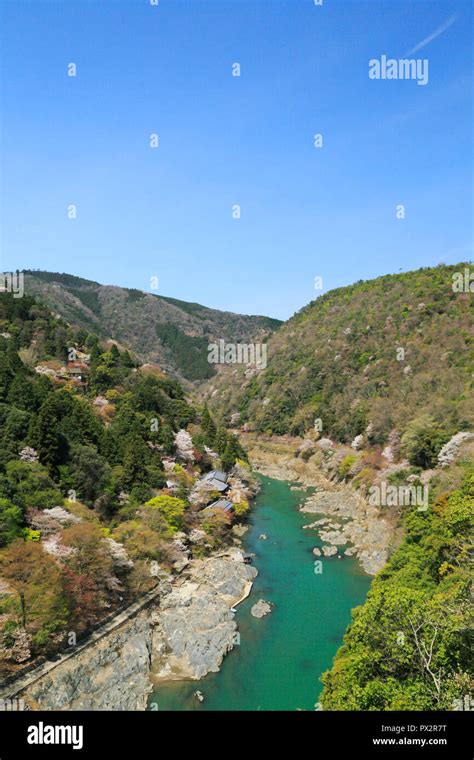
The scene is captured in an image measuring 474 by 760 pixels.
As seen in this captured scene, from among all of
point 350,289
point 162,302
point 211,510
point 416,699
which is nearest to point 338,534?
point 211,510

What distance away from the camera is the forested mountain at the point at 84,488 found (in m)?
18.2

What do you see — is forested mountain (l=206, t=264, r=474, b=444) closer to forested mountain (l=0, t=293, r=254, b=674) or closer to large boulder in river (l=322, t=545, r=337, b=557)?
large boulder in river (l=322, t=545, r=337, b=557)

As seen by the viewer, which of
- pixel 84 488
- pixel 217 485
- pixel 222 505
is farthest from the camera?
pixel 217 485

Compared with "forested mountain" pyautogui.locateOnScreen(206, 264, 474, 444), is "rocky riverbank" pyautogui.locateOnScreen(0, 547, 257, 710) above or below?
below

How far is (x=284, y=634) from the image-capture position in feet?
68.7

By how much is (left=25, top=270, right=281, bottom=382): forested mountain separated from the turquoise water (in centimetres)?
8529

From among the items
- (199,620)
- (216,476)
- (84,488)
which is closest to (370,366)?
(216,476)

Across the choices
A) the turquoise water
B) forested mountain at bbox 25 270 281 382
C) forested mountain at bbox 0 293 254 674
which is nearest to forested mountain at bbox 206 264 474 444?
the turquoise water

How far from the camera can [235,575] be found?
2609 centimetres

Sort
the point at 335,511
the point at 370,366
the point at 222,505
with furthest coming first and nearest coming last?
the point at 370,366
the point at 335,511
the point at 222,505

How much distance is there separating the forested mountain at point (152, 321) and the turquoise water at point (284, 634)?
8529cm

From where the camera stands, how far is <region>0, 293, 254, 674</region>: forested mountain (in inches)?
718

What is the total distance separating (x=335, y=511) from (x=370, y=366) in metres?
26.6

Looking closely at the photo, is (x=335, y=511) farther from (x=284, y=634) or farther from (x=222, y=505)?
(x=284, y=634)
